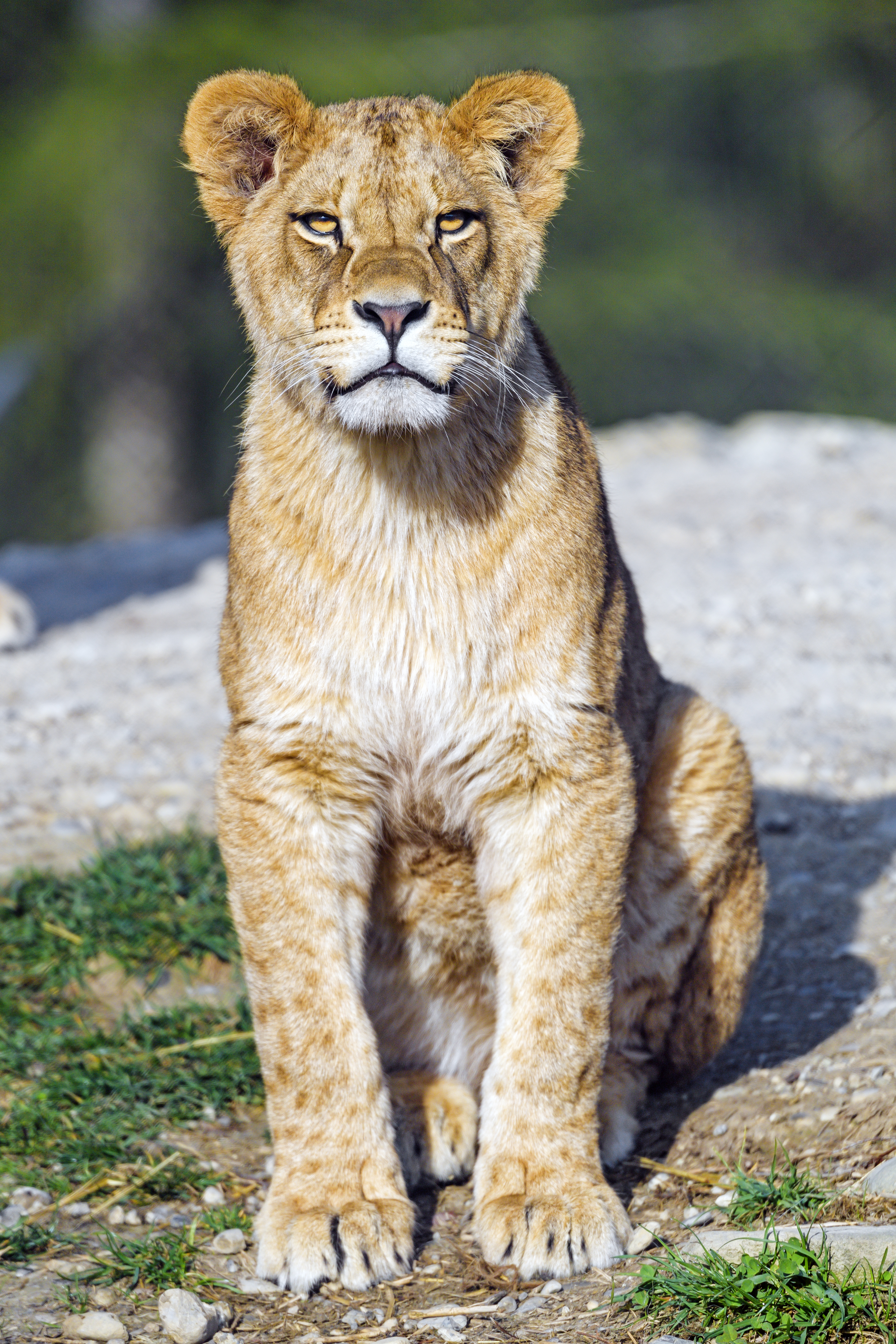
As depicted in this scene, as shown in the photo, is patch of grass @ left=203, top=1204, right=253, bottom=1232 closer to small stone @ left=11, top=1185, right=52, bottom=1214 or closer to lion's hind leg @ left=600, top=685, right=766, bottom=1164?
small stone @ left=11, top=1185, right=52, bottom=1214

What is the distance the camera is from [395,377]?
9.27ft

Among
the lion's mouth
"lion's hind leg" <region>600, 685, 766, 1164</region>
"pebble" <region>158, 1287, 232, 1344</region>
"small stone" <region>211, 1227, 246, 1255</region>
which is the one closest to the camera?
"pebble" <region>158, 1287, 232, 1344</region>

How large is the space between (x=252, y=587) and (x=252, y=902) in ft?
2.10

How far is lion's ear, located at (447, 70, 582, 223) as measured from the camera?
313 centimetres

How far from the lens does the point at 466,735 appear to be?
3041 mm

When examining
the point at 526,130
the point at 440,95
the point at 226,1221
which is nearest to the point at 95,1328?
the point at 226,1221

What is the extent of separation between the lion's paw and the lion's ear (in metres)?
2.04

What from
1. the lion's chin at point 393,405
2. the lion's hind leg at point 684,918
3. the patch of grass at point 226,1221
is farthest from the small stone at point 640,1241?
the lion's chin at point 393,405

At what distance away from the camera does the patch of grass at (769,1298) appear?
2488mm

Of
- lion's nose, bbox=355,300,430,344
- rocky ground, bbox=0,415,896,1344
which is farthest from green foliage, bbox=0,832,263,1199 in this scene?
lion's nose, bbox=355,300,430,344

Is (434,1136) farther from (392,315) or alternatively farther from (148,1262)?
(392,315)

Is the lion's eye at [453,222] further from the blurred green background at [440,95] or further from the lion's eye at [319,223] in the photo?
the blurred green background at [440,95]

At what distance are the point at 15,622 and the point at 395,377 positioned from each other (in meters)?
4.35

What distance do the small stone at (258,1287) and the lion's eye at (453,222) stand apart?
205cm
